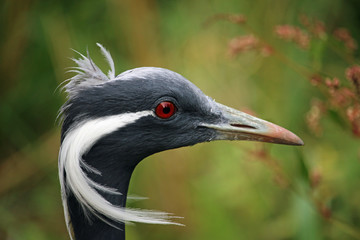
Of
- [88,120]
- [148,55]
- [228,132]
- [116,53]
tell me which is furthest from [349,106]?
[116,53]

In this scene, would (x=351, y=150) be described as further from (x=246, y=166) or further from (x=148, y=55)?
(x=148, y=55)

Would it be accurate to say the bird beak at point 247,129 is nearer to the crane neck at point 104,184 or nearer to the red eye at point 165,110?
the red eye at point 165,110

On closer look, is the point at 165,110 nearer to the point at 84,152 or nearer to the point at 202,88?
the point at 84,152

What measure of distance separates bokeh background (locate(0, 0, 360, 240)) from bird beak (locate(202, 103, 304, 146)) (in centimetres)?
116

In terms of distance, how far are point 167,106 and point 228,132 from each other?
0.31 meters

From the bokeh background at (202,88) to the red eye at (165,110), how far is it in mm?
1303

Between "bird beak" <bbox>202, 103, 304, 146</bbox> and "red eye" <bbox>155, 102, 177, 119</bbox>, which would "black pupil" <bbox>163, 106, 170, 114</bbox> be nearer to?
"red eye" <bbox>155, 102, 177, 119</bbox>

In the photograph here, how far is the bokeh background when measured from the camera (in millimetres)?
3615

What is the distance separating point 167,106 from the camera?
6.88ft

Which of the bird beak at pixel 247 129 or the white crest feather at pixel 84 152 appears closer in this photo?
the white crest feather at pixel 84 152

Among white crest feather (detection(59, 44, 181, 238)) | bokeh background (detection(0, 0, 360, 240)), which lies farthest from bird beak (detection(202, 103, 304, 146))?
bokeh background (detection(0, 0, 360, 240))

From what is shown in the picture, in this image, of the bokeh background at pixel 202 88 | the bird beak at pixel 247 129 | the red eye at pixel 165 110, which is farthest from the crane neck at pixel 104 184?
the bokeh background at pixel 202 88

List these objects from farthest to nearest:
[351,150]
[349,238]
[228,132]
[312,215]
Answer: [351,150] < [349,238] < [312,215] < [228,132]

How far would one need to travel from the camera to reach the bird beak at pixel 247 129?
2.14m
